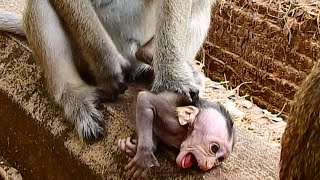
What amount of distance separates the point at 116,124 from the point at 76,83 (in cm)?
37

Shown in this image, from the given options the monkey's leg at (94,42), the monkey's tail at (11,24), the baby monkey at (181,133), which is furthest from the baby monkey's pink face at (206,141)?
the monkey's tail at (11,24)

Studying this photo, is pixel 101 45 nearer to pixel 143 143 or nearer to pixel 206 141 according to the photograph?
pixel 143 143

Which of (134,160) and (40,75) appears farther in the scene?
(40,75)

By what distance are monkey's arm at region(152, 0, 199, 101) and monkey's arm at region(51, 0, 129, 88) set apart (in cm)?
24

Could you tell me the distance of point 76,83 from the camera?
3.97m

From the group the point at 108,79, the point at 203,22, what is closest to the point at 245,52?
the point at 203,22

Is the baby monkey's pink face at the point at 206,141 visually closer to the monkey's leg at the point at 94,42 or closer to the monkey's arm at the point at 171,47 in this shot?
the monkey's arm at the point at 171,47

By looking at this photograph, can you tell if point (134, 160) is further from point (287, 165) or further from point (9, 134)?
point (9, 134)

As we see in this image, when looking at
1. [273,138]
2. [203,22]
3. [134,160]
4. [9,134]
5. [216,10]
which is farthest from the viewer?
[216,10]

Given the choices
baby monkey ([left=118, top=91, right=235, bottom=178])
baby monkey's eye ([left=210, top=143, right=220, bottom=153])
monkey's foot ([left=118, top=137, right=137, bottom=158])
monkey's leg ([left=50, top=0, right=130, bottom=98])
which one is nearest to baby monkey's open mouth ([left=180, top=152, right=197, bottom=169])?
baby monkey ([left=118, top=91, right=235, bottom=178])

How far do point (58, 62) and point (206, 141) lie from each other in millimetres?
1104

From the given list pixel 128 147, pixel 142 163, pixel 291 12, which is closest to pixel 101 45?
pixel 128 147

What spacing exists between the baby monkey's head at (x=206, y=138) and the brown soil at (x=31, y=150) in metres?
0.62

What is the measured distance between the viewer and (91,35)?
3.84 metres
